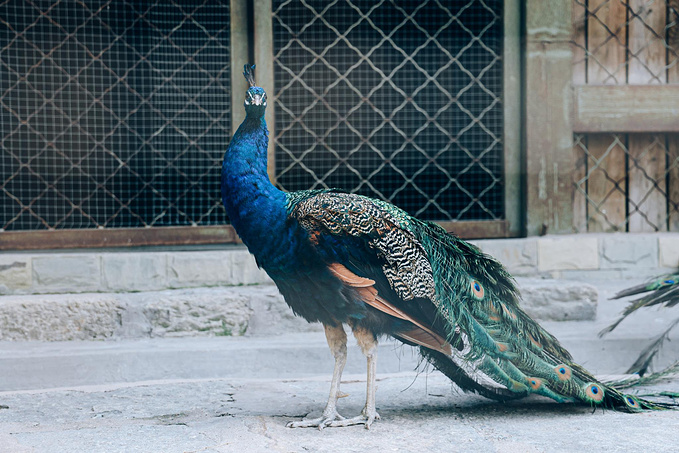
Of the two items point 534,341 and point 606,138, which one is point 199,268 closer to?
point 534,341

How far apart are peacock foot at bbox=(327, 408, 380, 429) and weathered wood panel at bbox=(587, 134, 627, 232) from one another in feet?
10.1

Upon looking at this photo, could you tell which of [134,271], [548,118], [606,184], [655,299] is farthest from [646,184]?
[134,271]

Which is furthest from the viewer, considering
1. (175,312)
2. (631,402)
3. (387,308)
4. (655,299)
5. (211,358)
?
(175,312)

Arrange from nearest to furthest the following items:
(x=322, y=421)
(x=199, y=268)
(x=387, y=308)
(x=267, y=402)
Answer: (x=387, y=308)
(x=322, y=421)
(x=267, y=402)
(x=199, y=268)

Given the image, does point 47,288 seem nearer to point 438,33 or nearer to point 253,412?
point 253,412

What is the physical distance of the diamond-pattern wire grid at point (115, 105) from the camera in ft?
18.0

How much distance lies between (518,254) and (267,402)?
2.46 meters

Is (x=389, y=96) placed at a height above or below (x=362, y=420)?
above

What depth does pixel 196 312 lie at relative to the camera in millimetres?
5180

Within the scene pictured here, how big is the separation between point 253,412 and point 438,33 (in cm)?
330

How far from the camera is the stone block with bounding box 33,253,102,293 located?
5242mm

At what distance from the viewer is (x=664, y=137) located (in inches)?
233

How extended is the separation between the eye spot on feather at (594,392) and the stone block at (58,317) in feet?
10.1

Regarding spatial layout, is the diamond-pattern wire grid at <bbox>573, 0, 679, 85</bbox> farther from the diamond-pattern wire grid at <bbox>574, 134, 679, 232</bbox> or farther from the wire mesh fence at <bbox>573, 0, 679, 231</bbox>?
the diamond-pattern wire grid at <bbox>574, 134, 679, 232</bbox>
